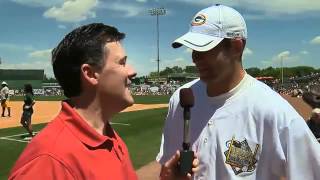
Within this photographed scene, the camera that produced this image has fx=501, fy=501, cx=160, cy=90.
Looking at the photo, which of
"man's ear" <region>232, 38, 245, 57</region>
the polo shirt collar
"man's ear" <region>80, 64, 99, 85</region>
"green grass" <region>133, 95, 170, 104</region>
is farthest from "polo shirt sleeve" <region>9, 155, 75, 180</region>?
"green grass" <region>133, 95, 170, 104</region>

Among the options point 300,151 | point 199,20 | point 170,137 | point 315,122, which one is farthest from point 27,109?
point 300,151

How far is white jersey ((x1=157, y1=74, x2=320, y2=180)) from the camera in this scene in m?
2.92

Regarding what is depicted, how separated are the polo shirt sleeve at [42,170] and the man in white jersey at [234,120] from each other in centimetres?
125

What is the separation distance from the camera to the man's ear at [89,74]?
95.3 inches

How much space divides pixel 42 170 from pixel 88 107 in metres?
0.56

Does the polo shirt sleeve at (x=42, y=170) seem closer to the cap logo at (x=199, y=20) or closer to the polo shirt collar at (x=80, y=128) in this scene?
the polo shirt collar at (x=80, y=128)

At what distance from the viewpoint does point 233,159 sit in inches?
119

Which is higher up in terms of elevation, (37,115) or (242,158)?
(242,158)

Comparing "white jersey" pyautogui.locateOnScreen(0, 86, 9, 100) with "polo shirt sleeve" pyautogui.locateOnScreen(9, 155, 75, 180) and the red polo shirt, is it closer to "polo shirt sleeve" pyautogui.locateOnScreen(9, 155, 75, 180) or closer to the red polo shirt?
the red polo shirt

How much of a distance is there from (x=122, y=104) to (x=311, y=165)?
3.95 ft

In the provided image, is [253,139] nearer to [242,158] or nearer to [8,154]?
[242,158]

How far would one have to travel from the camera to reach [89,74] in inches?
96.1

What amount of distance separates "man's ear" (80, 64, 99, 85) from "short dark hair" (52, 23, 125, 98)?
0.8 inches

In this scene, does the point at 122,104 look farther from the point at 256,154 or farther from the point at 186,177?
the point at 256,154
